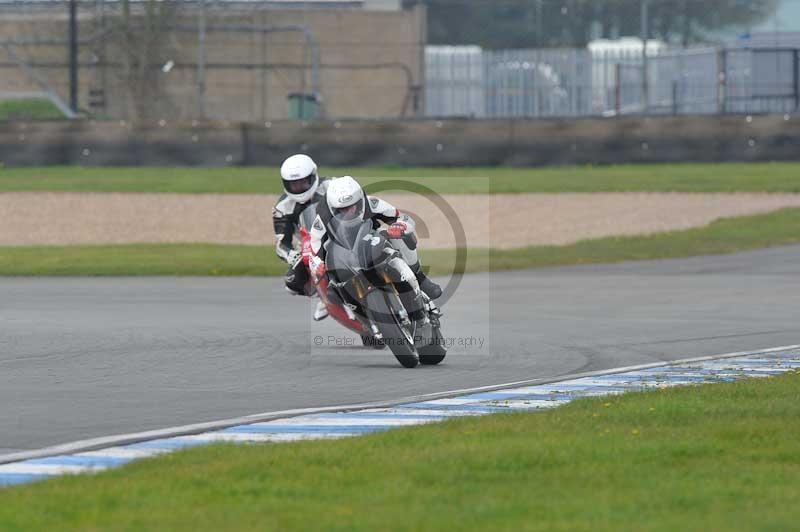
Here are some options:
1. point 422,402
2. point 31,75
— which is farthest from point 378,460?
point 31,75

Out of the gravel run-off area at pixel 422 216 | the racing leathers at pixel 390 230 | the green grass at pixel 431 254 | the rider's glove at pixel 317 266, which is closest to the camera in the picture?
the racing leathers at pixel 390 230

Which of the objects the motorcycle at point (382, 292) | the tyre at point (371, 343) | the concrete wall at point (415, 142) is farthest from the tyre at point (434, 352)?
the concrete wall at point (415, 142)

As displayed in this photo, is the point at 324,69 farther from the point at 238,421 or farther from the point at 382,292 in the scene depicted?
the point at 238,421

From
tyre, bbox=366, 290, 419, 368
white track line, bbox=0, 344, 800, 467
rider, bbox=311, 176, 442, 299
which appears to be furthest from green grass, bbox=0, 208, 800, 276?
white track line, bbox=0, 344, 800, 467

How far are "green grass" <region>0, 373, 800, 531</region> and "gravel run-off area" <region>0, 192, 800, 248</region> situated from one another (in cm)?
1791

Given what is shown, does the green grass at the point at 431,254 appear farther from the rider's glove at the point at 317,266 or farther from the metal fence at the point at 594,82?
the metal fence at the point at 594,82

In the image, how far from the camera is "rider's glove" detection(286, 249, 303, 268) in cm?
1445

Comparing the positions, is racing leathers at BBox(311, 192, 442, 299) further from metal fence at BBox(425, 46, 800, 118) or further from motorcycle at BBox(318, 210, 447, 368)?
metal fence at BBox(425, 46, 800, 118)

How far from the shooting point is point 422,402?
A: 10.8 meters

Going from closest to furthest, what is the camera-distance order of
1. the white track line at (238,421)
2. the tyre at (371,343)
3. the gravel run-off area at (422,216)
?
the white track line at (238,421) → the tyre at (371,343) → the gravel run-off area at (422,216)

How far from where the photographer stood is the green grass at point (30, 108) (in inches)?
1665

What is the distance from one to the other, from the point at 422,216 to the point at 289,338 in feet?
57.2

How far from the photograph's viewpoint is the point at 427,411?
10328 mm

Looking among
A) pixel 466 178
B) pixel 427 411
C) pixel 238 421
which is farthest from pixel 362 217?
pixel 466 178
